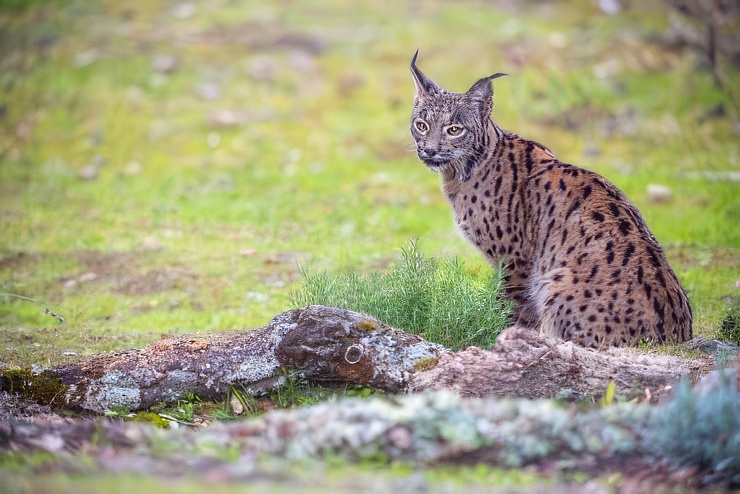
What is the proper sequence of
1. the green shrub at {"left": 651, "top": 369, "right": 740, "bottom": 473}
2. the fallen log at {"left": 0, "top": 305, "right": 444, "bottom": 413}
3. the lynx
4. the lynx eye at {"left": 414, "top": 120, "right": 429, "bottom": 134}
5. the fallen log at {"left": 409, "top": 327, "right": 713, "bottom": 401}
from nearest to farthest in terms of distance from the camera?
the green shrub at {"left": 651, "top": 369, "right": 740, "bottom": 473} < the fallen log at {"left": 409, "top": 327, "right": 713, "bottom": 401} < the fallen log at {"left": 0, "top": 305, "right": 444, "bottom": 413} < the lynx < the lynx eye at {"left": 414, "top": 120, "right": 429, "bottom": 134}

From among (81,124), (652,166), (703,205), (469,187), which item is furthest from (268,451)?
(81,124)

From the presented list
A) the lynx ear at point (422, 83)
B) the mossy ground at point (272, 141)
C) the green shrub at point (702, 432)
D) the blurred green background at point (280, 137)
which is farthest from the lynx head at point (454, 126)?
the green shrub at point (702, 432)

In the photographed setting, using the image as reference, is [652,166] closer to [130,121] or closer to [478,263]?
[478,263]

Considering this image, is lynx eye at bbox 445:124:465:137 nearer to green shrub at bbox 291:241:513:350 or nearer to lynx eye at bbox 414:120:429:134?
lynx eye at bbox 414:120:429:134

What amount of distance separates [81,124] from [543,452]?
13.2 m

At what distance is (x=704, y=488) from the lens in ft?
17.5

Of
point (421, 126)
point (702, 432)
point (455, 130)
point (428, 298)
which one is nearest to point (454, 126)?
point (455, 130)

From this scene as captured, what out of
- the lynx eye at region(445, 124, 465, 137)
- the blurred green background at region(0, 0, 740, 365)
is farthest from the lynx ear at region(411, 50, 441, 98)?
the blurred green background at region(0, 0, 740, 365)

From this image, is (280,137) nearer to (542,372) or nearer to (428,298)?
(428,298)

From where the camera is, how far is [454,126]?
29.3ft

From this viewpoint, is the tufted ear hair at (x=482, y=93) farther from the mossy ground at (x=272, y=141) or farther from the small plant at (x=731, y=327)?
the small plant at (x=731, y=327)

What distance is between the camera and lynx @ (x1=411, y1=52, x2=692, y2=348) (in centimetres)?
771

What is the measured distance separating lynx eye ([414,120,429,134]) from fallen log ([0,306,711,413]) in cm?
242

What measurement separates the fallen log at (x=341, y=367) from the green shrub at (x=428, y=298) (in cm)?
69
